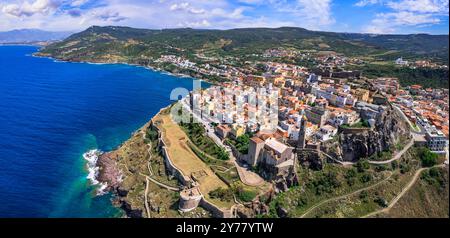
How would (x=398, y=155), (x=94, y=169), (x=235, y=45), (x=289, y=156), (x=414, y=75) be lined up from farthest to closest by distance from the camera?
1. (x=235, y=45)
2. (x=414, y=75)
3. (x=94, y=169)
4. (x=398, y=155)
5. (x=289, y=156)

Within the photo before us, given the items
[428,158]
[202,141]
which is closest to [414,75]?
[428,158]

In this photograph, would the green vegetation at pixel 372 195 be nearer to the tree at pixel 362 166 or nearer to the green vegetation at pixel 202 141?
the tree at pixel 362 166

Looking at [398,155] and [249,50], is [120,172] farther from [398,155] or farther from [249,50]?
[249,50]

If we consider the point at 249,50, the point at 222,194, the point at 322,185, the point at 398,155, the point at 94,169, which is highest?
the point at 249,50

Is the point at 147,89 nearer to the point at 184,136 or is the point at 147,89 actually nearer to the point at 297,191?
the point at 184,136

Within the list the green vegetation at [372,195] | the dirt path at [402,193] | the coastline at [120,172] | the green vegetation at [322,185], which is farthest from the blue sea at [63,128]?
the dirt path at [402,193]
